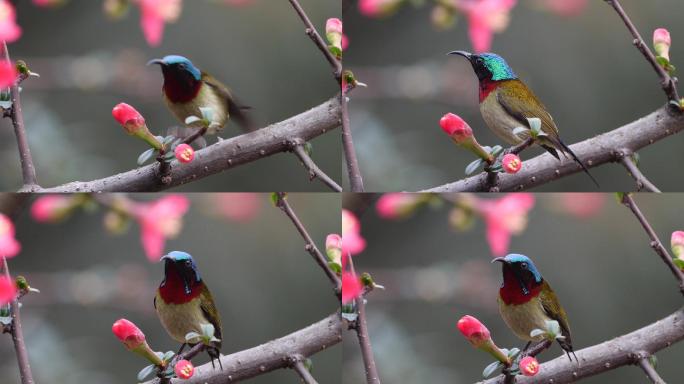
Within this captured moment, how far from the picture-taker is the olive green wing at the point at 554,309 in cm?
271

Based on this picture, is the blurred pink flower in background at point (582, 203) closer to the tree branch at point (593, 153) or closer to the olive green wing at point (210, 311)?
the tree branch at point (593, 153)

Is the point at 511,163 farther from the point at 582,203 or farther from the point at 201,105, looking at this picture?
the point at 201,105

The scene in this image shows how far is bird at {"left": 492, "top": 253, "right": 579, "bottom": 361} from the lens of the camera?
2701mm

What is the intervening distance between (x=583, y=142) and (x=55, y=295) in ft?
4.86

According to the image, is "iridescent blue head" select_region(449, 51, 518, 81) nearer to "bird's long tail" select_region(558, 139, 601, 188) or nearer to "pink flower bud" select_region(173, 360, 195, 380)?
"bird's long tail" select_region(558, 139, 601, 188)

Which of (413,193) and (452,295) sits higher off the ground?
(413,193)

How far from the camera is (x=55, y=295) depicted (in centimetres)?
271

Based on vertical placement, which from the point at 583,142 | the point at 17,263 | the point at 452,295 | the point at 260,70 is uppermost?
the point at 260,70

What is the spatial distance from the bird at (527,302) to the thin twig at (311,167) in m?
0.49

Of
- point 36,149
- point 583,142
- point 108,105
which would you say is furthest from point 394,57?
point 36,149

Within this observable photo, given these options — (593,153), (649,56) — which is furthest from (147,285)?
(649,56)

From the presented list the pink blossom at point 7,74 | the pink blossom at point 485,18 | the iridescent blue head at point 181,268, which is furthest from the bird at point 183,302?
the pink blossom at point 485,18

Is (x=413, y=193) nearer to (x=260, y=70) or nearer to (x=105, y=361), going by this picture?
(x=260, y=70)

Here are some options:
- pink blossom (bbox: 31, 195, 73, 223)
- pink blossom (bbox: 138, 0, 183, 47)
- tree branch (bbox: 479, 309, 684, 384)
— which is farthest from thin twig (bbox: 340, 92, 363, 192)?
pink blossom (bbox: 31, 195, 73, 223)
